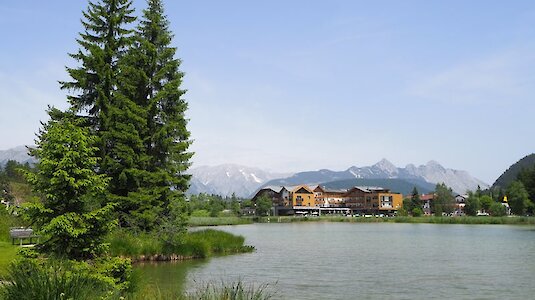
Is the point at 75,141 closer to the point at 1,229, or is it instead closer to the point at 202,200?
the point at 1,229

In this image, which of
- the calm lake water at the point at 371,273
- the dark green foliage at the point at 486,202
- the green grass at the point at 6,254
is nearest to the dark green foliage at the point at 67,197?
the green grass at the point at 6,254

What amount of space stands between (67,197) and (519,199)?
133726mm

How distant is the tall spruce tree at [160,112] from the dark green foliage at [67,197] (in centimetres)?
1863

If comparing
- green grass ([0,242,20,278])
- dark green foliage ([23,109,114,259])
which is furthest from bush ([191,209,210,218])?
dark green foliage ([23,109,114,259])

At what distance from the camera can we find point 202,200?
17550 cm

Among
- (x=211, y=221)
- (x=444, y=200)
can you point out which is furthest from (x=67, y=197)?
(x=444, y=200)

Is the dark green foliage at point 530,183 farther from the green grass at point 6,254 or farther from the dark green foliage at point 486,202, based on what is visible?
the green grass at point 6,254

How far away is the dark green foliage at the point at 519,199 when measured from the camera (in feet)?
414

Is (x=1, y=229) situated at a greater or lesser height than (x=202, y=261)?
greater

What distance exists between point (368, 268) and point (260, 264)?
6.80 m

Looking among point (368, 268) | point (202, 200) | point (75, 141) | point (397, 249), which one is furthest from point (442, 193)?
point (75, 141)

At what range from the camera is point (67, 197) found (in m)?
13.9

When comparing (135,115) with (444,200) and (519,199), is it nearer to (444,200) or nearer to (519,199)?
(519,199)

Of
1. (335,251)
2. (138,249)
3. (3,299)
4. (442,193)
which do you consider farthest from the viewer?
(442,193)
